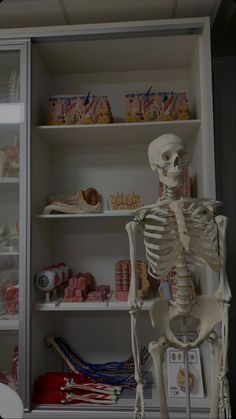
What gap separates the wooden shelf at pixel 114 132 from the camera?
1.75 metres

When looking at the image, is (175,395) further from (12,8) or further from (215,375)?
(12,8)

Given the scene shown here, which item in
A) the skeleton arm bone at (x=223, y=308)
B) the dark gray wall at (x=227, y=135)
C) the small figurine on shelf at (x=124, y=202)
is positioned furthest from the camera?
the dark gray wall at (x=227, y=135)

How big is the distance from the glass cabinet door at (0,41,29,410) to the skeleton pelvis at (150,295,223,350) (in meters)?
0.77

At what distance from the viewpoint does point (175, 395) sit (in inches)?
64.3

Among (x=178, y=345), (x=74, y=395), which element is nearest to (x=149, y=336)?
(x=74, y=395)

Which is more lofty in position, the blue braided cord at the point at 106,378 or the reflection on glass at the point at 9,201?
the reflection on glass at the point at 9,201

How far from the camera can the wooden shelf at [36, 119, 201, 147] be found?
1.75 m

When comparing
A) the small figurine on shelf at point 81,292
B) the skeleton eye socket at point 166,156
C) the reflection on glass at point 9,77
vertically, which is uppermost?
the reflection on glass at point 9,77

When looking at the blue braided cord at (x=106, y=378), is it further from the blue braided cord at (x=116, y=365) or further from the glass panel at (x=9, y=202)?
the glass panel at (x=9, y=202)

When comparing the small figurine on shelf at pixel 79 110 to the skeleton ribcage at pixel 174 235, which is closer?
the skeleton ribcage at pixel 174 235

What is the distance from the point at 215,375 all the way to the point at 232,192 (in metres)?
1.28

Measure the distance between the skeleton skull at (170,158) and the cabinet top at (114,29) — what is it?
860 millimetres

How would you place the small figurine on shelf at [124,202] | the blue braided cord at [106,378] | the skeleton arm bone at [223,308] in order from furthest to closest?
the small figurine on shelf at [124,202] → the blue braided cord at [106,378] → the skeleton arm bone at [223,308]

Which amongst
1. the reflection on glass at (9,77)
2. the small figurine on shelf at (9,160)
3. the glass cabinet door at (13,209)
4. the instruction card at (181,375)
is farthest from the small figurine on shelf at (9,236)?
the instruction card at (181,375)
